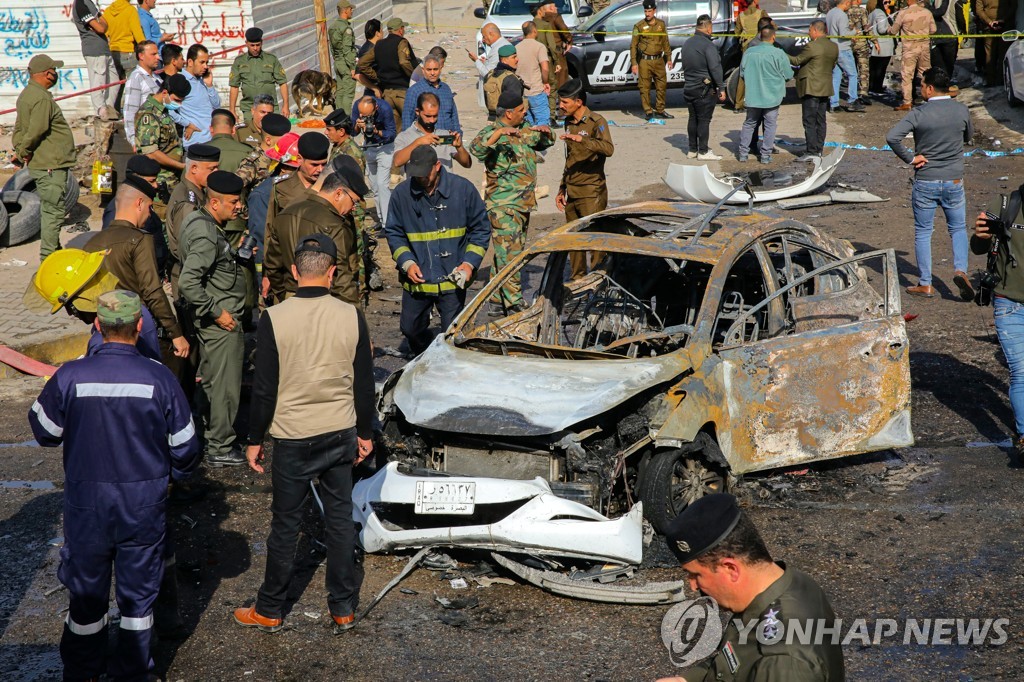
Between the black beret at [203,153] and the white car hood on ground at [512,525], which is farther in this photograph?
the black beret at [203,153]

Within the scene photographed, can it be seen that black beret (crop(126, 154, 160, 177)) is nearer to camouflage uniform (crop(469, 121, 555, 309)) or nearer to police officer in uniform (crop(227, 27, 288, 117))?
camouflage uniform (crop(469, 121, 555, 309))

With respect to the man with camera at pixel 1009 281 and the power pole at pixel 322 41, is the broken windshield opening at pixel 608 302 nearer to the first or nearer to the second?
the man with camera at pixel 1009 281

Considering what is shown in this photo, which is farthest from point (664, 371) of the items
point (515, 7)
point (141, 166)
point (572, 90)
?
point (515, 7)

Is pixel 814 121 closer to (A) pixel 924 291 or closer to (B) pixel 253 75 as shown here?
(A) pixel 924 291

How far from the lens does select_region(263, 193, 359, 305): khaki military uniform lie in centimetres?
718

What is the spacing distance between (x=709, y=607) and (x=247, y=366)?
16.8 ft

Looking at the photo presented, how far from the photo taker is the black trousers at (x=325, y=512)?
5074 mm

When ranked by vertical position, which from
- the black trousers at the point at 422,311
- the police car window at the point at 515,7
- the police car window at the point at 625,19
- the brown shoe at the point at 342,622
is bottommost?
the brown shoe at the point at 342,622

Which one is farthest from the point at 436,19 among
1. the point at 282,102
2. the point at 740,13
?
the point at 282,102

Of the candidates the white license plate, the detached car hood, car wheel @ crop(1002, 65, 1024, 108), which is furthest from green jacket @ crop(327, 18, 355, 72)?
the white license plate

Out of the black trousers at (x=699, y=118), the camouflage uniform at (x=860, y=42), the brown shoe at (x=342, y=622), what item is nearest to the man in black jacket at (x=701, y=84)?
the black trousers at (x=699, y=118)

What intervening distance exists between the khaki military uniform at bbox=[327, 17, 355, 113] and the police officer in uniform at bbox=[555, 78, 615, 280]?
8029 millimetres

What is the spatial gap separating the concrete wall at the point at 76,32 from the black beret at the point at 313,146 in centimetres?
1046

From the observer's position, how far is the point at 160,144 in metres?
10.8
